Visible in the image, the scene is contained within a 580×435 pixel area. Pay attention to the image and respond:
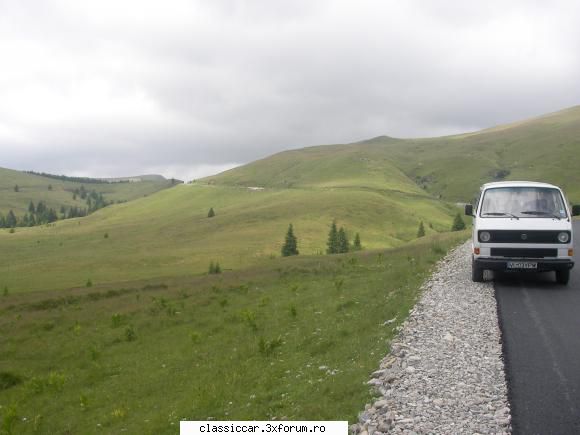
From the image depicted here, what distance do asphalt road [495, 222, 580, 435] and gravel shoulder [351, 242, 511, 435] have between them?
27 cm

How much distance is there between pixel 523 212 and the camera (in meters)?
17.0

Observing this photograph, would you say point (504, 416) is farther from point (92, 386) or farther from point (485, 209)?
point (92, 386)

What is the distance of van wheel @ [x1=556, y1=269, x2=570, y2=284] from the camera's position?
1670cm

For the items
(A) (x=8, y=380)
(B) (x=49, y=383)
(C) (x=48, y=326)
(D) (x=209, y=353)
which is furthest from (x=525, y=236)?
(C) (x=48, y=326)

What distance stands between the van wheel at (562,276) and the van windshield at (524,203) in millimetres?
1863

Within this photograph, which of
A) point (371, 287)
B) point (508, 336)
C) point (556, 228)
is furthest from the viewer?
point (371, 287)

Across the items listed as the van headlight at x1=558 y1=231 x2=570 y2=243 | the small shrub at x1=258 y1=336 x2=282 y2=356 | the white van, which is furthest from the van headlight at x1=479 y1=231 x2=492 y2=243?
the small shrub at x1=258 y1=336 x2=282 y2=356

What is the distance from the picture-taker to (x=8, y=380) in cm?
1950

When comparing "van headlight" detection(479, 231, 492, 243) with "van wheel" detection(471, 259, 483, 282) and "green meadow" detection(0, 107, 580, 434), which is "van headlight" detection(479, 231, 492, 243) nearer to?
"van wheel" detection(471, 259, 483, 282)

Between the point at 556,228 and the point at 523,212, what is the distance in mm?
1265

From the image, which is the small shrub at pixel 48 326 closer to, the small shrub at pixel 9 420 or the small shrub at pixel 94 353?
the small shrub at pixel 94 353

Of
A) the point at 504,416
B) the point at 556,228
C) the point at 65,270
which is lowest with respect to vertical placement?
the point at 65,270

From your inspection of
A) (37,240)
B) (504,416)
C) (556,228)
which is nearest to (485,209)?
(556,228)

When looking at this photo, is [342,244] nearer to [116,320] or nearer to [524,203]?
[116,320]
